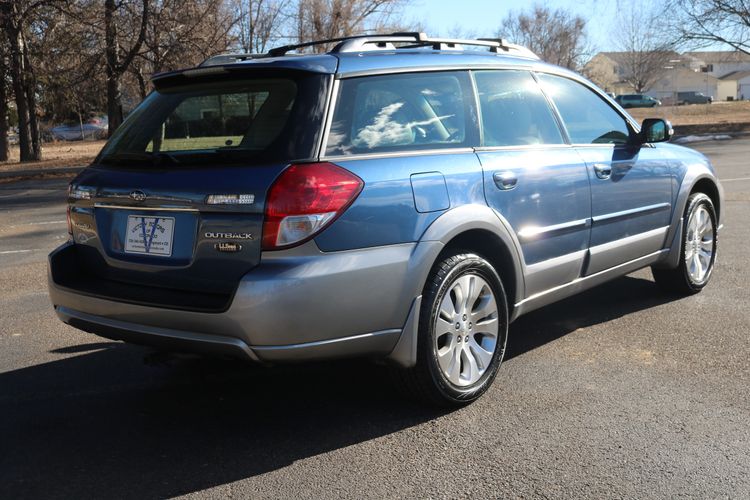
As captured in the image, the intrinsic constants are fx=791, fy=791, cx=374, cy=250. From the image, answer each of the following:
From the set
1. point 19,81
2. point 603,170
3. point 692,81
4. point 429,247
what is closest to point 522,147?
point 603,170

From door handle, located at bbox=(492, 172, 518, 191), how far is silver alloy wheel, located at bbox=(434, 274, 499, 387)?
0.52m

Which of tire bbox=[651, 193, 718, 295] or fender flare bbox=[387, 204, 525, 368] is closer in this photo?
A: fender flare bbox=[387, 204, 525, 368]

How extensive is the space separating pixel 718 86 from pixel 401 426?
4888 inches

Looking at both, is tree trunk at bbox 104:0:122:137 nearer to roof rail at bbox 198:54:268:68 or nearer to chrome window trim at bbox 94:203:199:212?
roof rail at bbox 198:54:268:68

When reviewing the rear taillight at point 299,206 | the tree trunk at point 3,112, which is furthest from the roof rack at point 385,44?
the tree trunk at point 3,112

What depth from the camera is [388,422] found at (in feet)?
12.7

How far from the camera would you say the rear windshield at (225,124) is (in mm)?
3520

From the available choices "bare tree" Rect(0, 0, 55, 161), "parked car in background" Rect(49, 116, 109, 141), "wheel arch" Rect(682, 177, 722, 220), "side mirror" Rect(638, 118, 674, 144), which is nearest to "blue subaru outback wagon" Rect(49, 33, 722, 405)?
"side mirror" Rect(638, 118, 674, 144)

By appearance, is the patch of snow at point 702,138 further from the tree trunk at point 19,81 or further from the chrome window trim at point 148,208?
the chrome window trim at point 148,208

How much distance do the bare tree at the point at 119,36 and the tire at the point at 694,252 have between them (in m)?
19.3

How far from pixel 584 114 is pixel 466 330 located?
1943mm

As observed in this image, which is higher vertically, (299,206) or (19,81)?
(19,81)

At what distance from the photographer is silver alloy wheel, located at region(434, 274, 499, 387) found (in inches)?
153

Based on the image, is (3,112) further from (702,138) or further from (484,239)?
(484,239)
